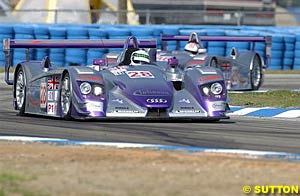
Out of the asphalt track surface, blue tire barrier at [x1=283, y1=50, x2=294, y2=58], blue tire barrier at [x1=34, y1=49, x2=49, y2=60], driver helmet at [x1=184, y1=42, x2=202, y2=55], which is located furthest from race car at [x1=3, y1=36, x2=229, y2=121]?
blue tire barrier at [x1=283, y1=50, x2=294, y2=58]

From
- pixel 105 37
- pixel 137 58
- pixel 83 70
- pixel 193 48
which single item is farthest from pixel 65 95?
pixel 105 37

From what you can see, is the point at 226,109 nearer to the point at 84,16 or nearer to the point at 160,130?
the point at 160,130

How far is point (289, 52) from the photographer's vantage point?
30375mm

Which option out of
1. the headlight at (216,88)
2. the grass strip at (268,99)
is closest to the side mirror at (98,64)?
the headlight at (216,88)

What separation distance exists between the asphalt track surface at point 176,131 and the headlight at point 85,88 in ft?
1.33

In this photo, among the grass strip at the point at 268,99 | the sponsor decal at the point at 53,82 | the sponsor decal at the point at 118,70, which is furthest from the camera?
the grass strip at the point at 268,99

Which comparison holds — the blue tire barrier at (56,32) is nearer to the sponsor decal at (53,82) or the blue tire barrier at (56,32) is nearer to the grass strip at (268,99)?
the grass strip at (268,99)

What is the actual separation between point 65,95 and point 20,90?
5.80ft

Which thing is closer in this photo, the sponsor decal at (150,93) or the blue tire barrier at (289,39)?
the sponsor decal at (150,93)

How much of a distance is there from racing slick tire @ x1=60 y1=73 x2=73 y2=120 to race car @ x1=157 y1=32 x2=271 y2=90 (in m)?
6.34

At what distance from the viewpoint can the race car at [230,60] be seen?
21234 mm

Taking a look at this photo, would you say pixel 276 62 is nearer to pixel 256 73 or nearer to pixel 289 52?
pixel 289 52

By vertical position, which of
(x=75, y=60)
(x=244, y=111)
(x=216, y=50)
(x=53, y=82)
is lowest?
(x=75, y=60)

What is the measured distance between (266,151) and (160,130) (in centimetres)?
240
